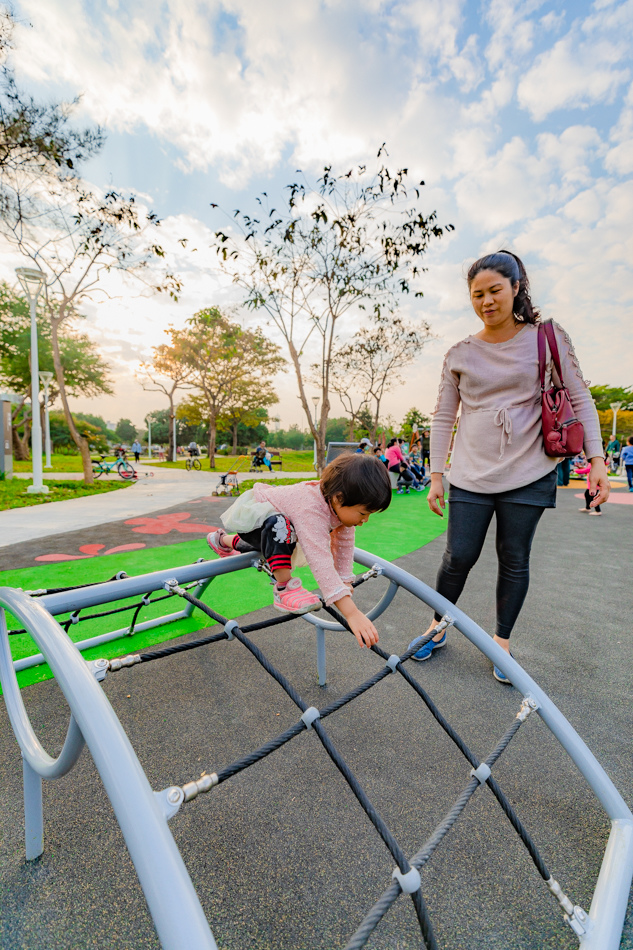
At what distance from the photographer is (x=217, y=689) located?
71.4 inches

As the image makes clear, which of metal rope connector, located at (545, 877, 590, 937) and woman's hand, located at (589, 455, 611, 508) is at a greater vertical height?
woman's hand, located at (589, 455, 611, 508)

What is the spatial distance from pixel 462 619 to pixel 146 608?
2.00 m

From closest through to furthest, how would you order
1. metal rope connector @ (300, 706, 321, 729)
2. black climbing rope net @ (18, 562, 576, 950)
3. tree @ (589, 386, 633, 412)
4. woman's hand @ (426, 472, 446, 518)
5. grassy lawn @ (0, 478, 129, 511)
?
black climbing rope net @ (18, 562, 576, 950) < metal rope connector @ (300, 706, 321, 729) < woman's hand @ (426, 472, 446, 518) < grassy lawn @ (0, 478, 129, 511) < tree @ (589, 386, 633, 412)

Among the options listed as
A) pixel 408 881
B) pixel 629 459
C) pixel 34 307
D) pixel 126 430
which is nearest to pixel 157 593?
pixel 408 881

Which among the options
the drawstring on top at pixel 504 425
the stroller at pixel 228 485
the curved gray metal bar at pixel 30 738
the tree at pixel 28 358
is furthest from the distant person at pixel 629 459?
the tree at pixel 28 358

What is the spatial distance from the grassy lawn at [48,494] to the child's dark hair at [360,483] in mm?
6855

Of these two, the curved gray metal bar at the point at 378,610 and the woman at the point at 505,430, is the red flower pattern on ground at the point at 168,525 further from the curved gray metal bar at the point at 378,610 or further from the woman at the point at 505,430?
the woman at the point at 505,430

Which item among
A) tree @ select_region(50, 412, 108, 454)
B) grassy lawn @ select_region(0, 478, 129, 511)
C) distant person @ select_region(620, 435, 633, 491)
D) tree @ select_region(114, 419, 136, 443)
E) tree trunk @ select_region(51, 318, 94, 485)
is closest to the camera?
grassy lawn @ select_region(0, 478, 129, 511)

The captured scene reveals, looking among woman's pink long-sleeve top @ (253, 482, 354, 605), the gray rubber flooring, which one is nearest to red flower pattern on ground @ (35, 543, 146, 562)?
the gray rubber flooring

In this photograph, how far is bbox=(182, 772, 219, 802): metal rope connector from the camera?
717 millimetres

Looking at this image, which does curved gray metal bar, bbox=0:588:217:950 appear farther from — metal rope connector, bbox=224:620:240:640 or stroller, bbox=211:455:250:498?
stroller, bbox=211:455:250:498

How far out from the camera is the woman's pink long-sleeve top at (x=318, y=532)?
4.14 feet

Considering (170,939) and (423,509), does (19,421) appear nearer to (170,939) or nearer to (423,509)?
(423,509)

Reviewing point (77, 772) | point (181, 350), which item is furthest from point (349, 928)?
point (181, 350)
